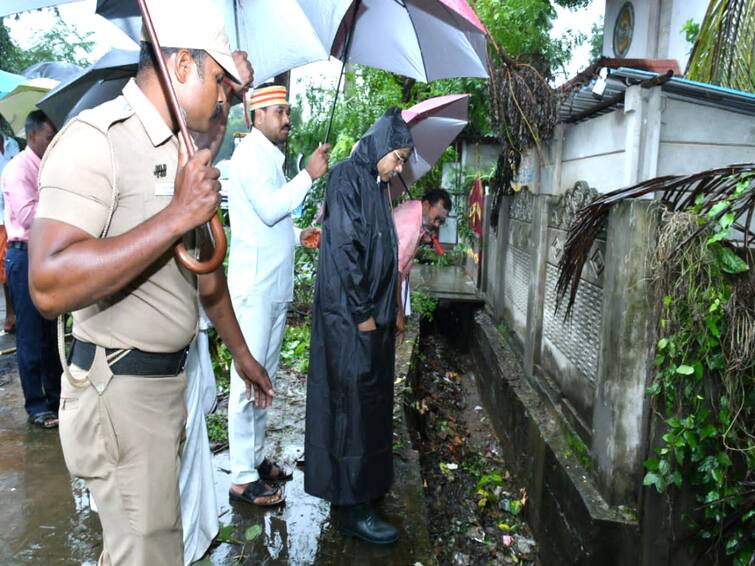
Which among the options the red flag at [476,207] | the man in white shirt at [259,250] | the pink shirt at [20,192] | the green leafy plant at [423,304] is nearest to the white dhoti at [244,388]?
the man in white shirt at [259,250]

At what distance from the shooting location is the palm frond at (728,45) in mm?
3646

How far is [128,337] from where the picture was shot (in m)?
1.63

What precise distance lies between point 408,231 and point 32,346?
3.03 m

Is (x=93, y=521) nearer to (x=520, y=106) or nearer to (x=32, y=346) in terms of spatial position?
(x=32, y=346)

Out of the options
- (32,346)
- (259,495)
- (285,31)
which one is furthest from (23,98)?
(259,495)

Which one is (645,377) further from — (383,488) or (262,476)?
(262,476)

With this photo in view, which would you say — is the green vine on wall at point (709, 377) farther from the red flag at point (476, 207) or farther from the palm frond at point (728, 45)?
the red flag at point (476, 207)

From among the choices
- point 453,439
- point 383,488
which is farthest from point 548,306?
point 383,488

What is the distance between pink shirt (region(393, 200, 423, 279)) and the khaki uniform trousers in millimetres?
3299

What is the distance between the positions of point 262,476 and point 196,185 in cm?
265

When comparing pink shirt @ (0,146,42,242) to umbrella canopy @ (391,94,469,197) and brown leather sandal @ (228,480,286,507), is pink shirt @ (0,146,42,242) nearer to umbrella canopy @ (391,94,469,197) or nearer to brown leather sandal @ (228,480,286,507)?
brown leather sandal @ (228,480,286,507)

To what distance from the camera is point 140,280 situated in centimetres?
164

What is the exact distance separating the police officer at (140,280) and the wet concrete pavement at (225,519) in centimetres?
131

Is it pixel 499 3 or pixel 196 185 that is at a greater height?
pixel 499 3
